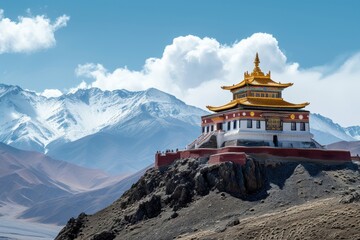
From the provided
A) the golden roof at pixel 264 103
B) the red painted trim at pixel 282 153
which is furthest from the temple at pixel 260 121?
the red painted trim at pixel 282 153

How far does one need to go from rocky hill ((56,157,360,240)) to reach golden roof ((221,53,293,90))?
47.5 ft

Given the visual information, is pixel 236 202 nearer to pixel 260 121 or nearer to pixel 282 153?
pixel 282 153

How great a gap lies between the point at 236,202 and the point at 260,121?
1686 cm

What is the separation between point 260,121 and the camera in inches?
3344

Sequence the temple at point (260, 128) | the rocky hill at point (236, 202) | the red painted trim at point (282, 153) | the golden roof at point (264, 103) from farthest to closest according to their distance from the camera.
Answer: the golden roof at point (264, 103) → the temple at point (260, 128) → the red painted trim at point (282, 153) → the rocky hill at point (236, 202)

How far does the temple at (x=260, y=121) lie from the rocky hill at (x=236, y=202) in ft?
22.7

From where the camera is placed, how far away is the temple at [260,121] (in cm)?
8431

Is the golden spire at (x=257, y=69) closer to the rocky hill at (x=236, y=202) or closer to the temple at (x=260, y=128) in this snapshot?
the temple at (x=260, y=128)

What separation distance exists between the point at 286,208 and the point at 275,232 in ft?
25.5

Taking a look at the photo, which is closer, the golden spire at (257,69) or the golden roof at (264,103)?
the golden roof at (264,103)

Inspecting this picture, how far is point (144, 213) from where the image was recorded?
76688 millimetres

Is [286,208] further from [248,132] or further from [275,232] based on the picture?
[248,132]

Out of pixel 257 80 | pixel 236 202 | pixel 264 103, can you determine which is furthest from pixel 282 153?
pixel 257 80

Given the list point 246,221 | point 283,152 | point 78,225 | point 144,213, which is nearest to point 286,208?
point 246,221
